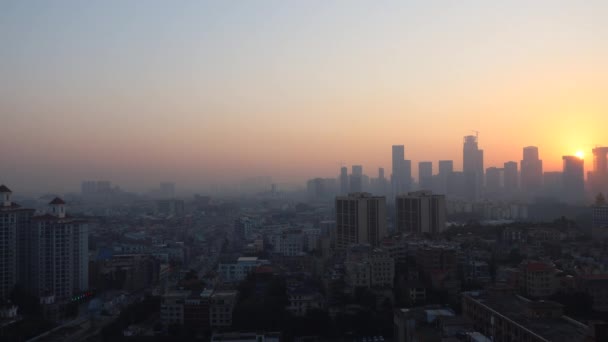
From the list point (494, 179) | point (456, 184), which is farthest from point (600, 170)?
point (494, 179)

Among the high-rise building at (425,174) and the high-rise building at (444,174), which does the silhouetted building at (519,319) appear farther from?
the high-rise building at (444,174)

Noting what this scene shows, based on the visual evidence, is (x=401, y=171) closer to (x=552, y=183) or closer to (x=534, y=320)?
(x=552, y=183)

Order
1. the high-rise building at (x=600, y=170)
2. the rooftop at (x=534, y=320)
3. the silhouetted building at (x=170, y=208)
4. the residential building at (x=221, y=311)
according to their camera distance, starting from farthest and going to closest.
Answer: the silhouetted building at (x=170, y=208), the high-rise building at (x=600, y=170), the residential building at (x=221, y=311), the rooftop at (x=534, y=320)

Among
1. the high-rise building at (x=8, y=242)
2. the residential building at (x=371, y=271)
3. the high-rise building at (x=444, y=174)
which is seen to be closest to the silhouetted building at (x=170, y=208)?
the high-rise building at (x=444, y=174)

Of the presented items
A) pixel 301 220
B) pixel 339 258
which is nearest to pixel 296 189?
pixel 301 220

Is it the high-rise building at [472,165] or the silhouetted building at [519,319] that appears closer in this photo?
the silhouetted building at [519,319]

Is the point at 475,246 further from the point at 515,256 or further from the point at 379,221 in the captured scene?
the point at 379,221

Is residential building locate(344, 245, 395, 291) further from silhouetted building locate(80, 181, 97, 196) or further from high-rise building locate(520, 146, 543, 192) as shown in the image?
silhouetted building locate(80, 181, 97, 196)
